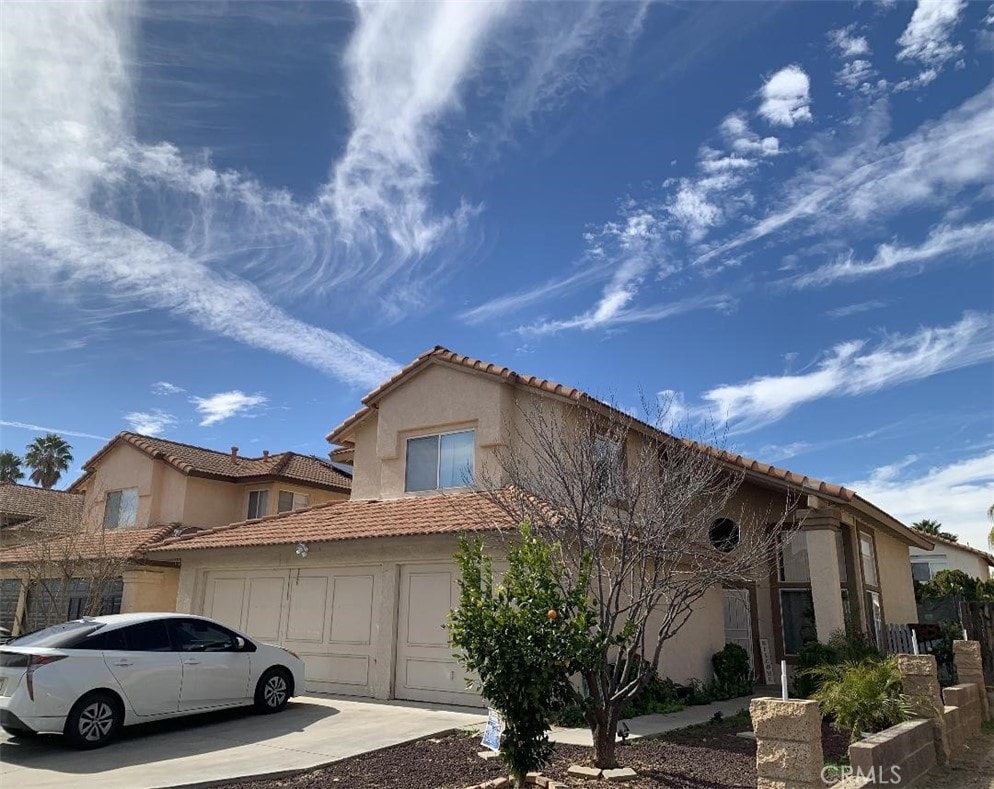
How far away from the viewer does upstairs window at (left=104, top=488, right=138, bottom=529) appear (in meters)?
25.2

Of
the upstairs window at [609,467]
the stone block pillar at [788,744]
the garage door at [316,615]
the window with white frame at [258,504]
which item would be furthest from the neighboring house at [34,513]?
the stone block pillar at [788,744]

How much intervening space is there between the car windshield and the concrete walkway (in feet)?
20.3

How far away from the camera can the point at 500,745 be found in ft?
24.2

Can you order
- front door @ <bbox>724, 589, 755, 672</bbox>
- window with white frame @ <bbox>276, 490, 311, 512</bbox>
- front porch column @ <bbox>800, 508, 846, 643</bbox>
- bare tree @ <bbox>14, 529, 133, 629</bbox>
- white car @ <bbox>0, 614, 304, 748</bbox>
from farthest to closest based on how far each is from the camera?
window with white frame @ <bbox>276, 490, 311, 512</bbox> → bare tree @ <bbox>14, 529, 133, 629</bbox> → front door @ <bbox>724, 589, 755, 672</bbox> → front porch column @ <bbox>800, 508, 846, 643</bbox> → white car @ <bbox>0, 614, 304, 748</bbox>

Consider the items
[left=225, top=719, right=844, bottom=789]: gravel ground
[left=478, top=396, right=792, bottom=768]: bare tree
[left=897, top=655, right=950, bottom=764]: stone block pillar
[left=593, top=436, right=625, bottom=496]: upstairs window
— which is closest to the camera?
[left=225, top=719, right=844, bottom=789]: gravel ground

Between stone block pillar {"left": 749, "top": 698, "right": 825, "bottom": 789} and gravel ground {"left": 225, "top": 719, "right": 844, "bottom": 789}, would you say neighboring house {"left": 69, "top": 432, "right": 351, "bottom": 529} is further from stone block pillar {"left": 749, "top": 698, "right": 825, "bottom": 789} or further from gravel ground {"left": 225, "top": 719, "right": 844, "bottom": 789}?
stone block pillar {"left": 749, "top": 698, "right": 825, "bottom": 789}

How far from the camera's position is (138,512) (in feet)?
81.9

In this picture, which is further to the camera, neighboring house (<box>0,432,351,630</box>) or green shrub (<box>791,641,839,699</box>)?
neighboring house (<box>0,432,351,630</box>)

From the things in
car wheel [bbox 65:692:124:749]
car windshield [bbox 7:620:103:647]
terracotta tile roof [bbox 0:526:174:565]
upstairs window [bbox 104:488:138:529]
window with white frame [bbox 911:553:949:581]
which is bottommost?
car wheel [bbox 65:692:124:749]

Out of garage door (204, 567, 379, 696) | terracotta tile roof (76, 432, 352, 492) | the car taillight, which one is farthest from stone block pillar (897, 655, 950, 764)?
terracotta tile roof (76, 432, 352, 492)

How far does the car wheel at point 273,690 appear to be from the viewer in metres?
11.9

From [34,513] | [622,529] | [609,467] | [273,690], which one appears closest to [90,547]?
[34,513]

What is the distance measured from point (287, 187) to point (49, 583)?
655 inches

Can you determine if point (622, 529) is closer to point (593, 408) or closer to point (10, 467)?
point (593, 408)
